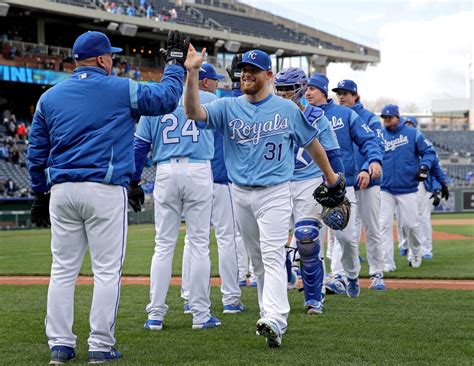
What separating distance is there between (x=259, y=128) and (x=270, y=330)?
1485 millimetres

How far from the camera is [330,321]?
7.13m

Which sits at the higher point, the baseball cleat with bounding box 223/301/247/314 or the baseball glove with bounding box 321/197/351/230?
the baseball glove with bounding box 321/197/351/230

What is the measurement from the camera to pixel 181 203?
280 inches

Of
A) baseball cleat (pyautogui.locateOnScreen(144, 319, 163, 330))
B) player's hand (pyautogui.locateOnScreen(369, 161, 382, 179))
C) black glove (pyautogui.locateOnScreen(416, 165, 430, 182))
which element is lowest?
baseball cleat (pyautogui.locateOnScreen(144, 319, 163, 330))

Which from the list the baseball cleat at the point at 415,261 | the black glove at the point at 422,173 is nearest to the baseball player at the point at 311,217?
the black glove at the point at 422,173

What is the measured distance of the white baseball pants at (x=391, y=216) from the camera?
11.8 m

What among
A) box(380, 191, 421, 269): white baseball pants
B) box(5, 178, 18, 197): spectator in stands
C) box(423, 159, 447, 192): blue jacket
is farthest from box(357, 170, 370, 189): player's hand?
box(5, 178, 18, 197): spectator in stands

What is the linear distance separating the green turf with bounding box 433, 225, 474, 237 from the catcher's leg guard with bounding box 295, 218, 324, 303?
14274mm

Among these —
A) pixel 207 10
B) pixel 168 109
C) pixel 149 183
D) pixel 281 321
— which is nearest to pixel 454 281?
pixel 281 321

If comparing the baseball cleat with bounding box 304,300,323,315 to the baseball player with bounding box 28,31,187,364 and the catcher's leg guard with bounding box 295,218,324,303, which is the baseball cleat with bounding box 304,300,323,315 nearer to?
the catcher's leg guard with bounding box 295,218,324,303

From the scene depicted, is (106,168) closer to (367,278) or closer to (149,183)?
(367,278)

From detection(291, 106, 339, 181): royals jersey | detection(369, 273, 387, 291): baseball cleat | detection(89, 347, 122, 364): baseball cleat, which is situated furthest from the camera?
detection(369, 273, 387, 291): baseball cleat

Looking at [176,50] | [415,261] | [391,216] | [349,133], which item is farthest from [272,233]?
[415,261]

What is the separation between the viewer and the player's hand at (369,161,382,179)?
8602 mm
